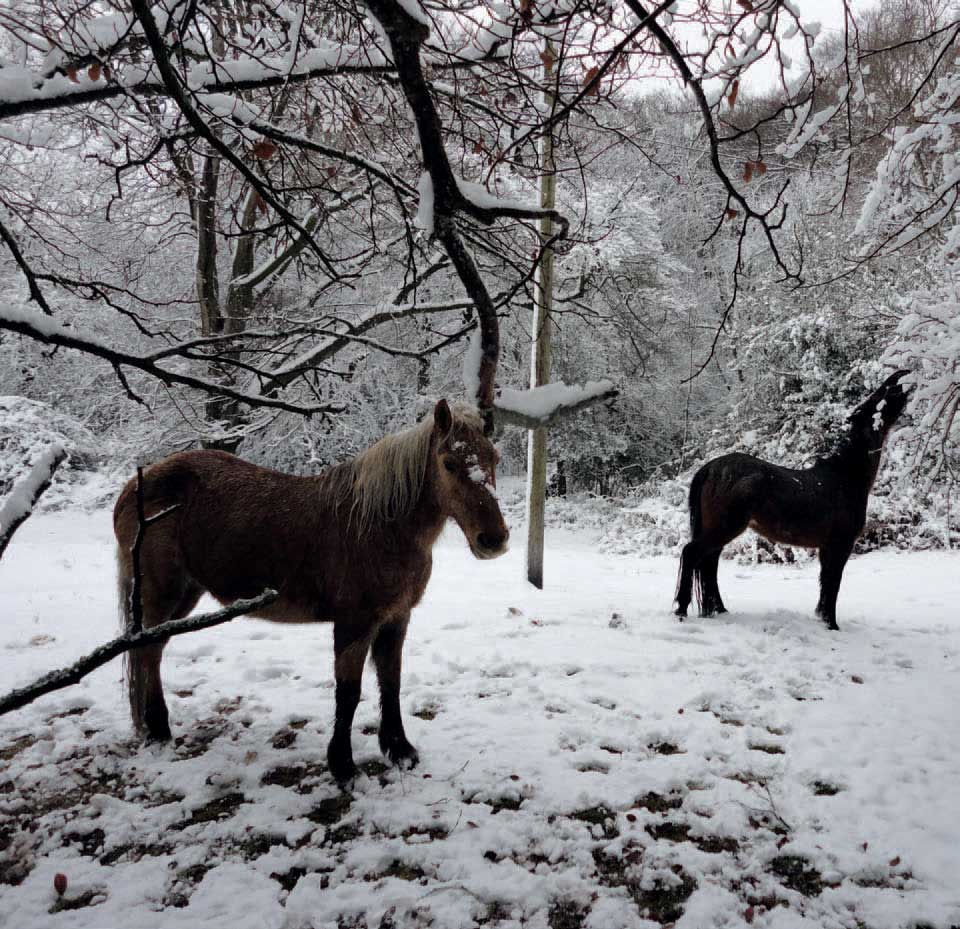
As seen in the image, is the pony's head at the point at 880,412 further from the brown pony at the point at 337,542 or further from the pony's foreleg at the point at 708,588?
the brown pony at the point at 337,542

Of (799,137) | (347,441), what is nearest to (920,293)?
(799,137)

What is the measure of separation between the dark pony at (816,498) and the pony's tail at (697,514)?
1.9 inches

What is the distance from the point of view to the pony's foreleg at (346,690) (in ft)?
9.05

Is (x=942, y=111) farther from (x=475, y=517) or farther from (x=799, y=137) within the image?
(x=475, y=517)

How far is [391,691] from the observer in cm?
296

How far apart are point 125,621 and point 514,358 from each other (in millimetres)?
10245

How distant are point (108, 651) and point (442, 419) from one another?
181cm

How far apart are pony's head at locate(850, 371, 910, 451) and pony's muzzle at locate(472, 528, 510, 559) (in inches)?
148

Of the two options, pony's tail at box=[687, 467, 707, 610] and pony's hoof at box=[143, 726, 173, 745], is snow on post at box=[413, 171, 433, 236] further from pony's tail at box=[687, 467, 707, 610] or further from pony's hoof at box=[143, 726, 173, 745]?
pony's tail at box=[687, 467, 707, 610]

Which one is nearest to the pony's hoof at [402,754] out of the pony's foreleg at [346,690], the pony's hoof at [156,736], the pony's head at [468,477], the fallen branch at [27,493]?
the pony's foreleg at [346,690]

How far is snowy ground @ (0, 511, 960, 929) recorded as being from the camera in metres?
2.01

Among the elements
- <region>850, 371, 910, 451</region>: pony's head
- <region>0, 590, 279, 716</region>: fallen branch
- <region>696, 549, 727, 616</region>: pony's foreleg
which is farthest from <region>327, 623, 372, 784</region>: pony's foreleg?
<region>850, 371, 910, 451</region>: pony's head

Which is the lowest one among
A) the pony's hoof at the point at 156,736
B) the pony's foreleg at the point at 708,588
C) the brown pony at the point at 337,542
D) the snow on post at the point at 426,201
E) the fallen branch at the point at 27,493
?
the pony's hoof at the point at 156,736

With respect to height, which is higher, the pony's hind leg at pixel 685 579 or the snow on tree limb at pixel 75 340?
the snow on tree limb at pixel 75 340
